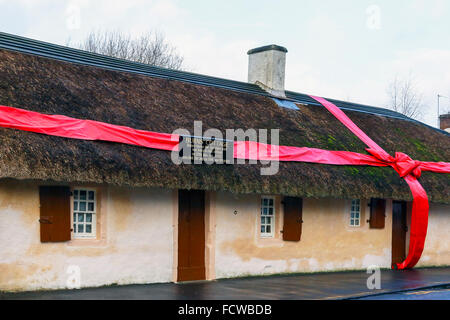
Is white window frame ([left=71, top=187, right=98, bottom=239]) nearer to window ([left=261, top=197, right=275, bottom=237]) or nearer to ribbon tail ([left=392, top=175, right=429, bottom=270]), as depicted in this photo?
window ([left=261, top=197, right=275, bottom=237])

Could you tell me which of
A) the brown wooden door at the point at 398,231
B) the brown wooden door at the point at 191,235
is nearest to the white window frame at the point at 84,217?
the brown wooden door at the point at 191,235

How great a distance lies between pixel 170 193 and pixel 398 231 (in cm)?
818

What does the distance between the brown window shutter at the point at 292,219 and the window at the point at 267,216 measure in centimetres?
30

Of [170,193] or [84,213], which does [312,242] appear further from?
[84,213]

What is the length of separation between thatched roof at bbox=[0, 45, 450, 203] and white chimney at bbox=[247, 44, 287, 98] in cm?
123

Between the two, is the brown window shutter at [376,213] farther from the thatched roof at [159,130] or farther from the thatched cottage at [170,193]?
the thatched roof at [159,130]

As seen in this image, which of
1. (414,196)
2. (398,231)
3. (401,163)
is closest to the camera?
(414,196)

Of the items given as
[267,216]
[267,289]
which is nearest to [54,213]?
[267,289]

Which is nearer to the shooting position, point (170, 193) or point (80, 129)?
point (80, 129)

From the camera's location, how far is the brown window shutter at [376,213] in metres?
17.7

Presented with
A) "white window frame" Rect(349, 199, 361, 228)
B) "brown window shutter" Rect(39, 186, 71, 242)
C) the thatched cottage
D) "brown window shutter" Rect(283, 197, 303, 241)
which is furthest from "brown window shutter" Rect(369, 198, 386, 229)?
"brown window shutter" Rect(39, 186, 71, 242)

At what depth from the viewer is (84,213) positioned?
12430 millimetres
